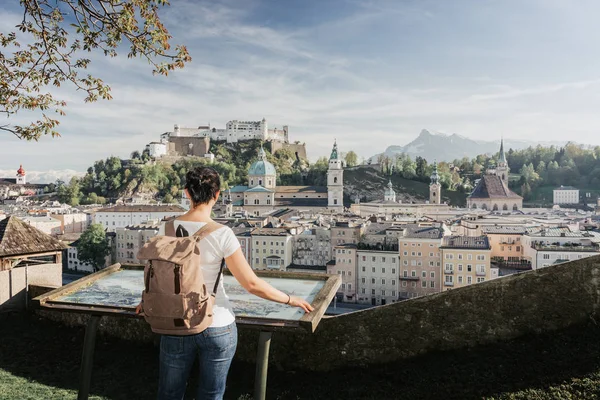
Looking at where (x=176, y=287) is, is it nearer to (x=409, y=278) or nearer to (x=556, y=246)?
(x=409, y=278)

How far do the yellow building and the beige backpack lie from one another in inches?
1122

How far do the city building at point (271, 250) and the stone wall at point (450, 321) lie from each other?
29361 millimetres

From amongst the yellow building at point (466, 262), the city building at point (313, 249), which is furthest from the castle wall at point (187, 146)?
the yellow building at point (466, 262)

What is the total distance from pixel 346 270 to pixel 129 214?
2900 centimetres

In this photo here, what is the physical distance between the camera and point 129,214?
52.1m

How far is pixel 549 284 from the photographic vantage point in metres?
4.65

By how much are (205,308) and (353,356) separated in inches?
121

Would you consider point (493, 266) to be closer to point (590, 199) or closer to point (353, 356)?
point (353, 356)

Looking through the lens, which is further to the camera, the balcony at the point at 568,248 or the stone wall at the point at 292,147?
the stone wall at the point at 292,147

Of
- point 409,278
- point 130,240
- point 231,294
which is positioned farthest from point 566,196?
point 231,294

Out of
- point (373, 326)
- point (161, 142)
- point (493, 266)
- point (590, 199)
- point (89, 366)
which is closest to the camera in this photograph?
point (89, 366)

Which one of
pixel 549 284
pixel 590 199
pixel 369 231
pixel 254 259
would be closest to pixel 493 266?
→ pixel 369 231

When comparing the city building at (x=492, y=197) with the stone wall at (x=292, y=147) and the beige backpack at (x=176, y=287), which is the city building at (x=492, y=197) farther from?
the beige backpack at (x=176, y=287)

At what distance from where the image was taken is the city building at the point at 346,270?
104 feet
